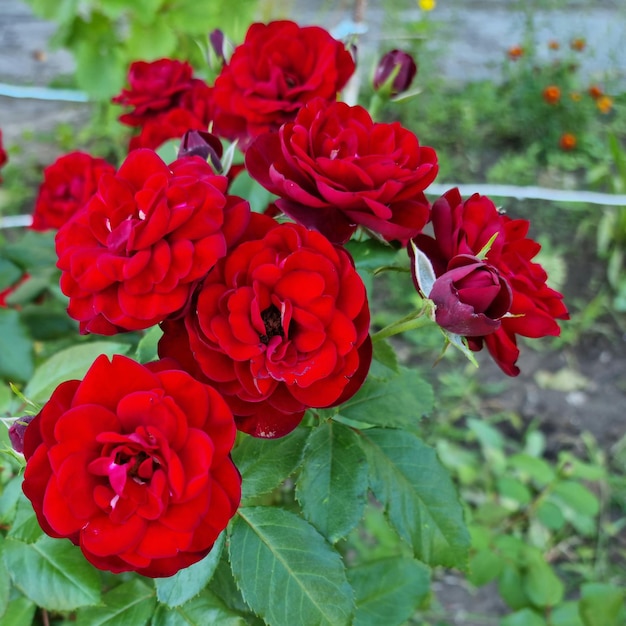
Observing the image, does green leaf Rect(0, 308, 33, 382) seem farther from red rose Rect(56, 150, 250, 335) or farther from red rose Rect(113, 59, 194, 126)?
red rose Rect(56, 150, 250, 335)

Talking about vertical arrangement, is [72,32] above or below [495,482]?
above

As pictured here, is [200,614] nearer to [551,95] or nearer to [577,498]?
[577,498]

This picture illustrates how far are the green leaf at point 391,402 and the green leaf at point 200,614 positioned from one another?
0.65 ft

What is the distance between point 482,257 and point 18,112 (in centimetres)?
284

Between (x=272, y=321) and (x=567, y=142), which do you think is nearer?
(x=272, y=321)

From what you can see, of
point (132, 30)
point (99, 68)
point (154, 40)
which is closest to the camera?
point (154, 40)

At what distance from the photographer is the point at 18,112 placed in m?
2.78

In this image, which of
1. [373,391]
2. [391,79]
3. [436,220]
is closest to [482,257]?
[436,220]

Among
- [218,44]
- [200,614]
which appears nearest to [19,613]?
[200,614]

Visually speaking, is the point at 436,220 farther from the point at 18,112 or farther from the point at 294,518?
the point at 18,112

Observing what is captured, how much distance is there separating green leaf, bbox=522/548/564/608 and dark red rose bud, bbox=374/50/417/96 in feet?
2.38

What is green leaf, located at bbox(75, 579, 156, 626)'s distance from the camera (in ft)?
1.87

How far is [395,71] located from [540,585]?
75 cm

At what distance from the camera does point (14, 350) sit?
913 millimetres
